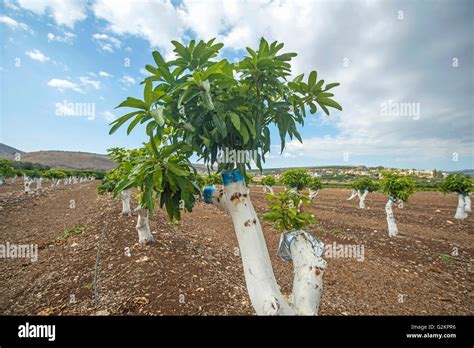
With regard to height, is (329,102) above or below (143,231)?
above

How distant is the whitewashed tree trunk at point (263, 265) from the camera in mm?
2025

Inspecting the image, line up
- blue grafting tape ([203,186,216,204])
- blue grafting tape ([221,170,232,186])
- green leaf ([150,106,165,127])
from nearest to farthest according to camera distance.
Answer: green leaf ([150,106,165,127]), blue grafting tape ([221,170,232,186]), blue grafting tape ([203,186,216,204])

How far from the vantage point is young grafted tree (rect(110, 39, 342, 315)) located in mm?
1830

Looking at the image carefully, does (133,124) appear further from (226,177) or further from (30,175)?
(30,175)

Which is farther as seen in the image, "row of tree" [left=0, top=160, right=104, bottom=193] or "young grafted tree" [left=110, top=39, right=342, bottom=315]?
"row of tree" [left=0, top=160, right=104, bottom=193]

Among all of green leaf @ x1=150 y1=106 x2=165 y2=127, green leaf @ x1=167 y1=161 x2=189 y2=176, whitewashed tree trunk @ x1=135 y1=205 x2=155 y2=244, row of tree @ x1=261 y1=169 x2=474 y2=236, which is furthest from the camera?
row of tree @ x1=261 y1=169 x2=474 y2=236

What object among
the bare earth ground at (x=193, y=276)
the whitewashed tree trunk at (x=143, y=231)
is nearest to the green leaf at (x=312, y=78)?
the bare earth ground at (x=193, y=276)

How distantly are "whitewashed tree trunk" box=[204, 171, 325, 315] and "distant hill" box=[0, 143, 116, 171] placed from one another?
138918 millimetres

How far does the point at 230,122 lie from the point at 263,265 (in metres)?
1.34

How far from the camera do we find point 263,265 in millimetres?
2074

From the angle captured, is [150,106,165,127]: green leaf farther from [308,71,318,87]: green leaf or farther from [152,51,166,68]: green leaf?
[308,71,318,87]: green leaf

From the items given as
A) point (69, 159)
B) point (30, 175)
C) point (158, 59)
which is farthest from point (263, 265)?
point (69, 159)

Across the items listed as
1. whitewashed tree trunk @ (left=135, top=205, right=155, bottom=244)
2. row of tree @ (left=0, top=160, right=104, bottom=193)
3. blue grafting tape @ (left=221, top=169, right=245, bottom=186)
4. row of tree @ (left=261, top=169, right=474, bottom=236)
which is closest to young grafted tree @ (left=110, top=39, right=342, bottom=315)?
blue grafting tape @ (left=221, top=169, right=245, bottom=186)
